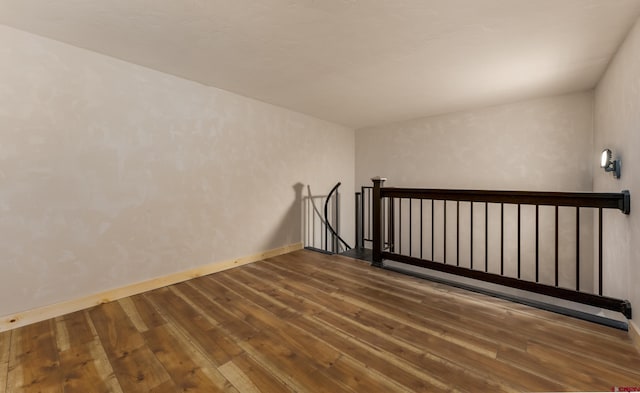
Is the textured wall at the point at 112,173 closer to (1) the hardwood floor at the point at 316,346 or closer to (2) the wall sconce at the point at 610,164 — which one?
(1) the hardwood floor at the point at 316,346

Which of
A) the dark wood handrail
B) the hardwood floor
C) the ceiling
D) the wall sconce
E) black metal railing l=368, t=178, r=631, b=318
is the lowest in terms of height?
the hardwood floor

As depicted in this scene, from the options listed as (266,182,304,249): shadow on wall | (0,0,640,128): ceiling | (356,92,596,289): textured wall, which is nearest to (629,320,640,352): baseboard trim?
(356,92,596,289): textured wall

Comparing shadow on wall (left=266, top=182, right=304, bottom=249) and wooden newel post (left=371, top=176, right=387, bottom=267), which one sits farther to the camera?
shadow on wall (left=266, top=182, right=304, bottom=249)

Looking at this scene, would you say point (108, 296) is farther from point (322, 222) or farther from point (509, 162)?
point (509, 162)

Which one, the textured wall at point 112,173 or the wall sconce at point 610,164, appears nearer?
the textured wall at point 112,173

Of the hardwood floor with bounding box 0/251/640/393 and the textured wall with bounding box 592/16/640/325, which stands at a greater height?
the textured wall with bounding box 592/16/640/325

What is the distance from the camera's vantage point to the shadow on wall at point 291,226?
3.99 m

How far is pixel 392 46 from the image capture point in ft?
7.41

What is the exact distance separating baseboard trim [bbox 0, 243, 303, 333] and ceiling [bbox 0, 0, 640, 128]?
88.9 inches

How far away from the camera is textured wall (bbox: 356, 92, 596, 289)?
3432mm

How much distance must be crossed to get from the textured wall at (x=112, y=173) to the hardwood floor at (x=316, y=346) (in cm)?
47

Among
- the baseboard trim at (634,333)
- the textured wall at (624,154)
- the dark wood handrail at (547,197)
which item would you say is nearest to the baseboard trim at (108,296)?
the dark wood handrail at (547,197)

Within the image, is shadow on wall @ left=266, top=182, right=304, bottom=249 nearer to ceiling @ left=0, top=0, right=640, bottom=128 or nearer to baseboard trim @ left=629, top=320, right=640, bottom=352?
ceiling @ left=0, top=0, right=640, bottom=128

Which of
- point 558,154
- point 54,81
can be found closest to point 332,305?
point 54,81
